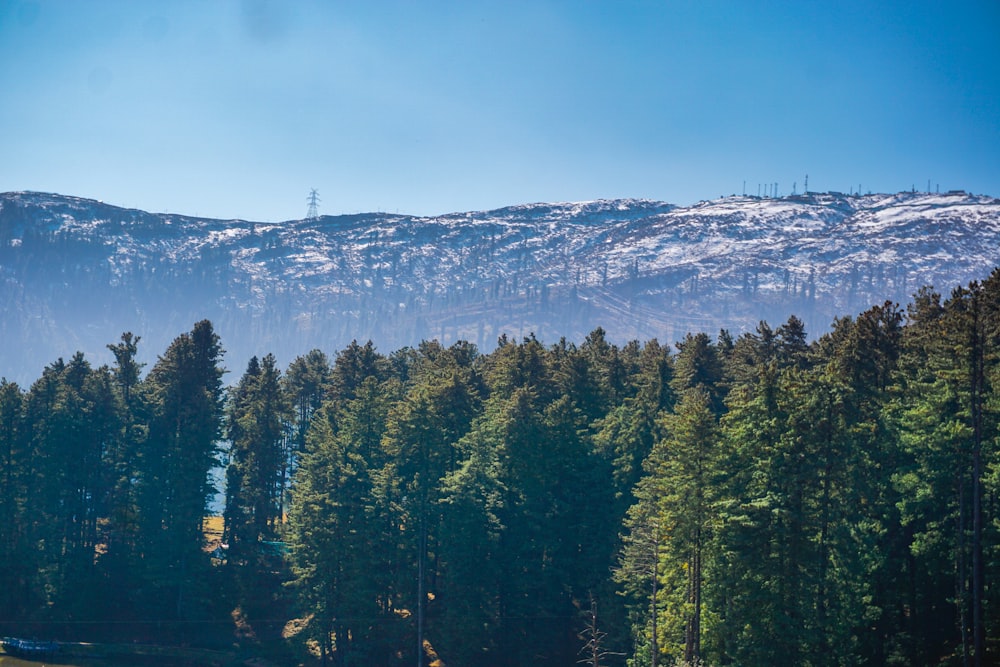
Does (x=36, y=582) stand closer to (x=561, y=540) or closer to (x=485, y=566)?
(x=485, y=566)

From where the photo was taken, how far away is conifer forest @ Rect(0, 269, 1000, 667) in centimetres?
3262

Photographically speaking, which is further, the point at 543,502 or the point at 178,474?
the point at 178,474

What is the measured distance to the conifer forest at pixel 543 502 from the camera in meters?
32.6

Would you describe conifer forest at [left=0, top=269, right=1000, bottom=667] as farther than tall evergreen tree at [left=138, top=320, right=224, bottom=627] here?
No

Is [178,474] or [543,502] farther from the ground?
[178,474]

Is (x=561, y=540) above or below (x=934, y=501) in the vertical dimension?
below

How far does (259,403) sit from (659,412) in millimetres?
28935

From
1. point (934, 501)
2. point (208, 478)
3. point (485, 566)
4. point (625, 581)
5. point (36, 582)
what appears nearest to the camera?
point (934, 501)

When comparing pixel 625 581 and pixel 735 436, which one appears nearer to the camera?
pixel 735 436

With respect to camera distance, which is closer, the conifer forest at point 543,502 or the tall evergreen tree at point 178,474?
the conifer forest at point 543,502

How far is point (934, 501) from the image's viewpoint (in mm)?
33906

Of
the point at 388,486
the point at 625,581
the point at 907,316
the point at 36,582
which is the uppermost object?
the point at 907,316

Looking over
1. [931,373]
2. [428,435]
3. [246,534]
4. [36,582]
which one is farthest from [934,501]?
[36,582]

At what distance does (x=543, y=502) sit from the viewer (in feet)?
161
